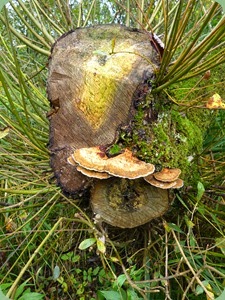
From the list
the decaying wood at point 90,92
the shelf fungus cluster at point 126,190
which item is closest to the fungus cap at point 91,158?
the shelf fungus cluster at point 126,190

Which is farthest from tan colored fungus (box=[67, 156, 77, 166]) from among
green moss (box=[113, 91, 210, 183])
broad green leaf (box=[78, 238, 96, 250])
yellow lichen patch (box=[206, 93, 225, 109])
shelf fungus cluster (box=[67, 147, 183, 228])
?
yellow lichen patch (box=[206, 93, 225, 109])

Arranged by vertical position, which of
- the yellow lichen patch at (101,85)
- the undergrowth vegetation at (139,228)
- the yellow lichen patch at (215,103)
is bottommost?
the undergrowth vegetation at (139,228)

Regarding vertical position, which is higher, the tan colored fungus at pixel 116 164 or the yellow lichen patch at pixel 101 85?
the yellow lichen patch at pixel 101 85

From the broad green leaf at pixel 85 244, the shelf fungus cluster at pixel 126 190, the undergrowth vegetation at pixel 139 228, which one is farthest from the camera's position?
the undergrowth vegetation at pixel 139 228

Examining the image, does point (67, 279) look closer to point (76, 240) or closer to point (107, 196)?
point (76, 240)

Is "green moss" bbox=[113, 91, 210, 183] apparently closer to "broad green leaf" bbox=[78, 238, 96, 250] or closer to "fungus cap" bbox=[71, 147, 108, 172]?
"fungus cap" bbox=[71, 147, 108, 172]

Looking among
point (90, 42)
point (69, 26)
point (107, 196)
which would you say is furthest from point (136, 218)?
point (69, 26)

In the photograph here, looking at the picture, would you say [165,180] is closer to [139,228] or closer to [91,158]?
[91,158]

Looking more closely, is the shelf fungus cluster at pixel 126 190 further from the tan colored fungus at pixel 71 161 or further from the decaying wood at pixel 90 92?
the decaying wood at pixel 90 92
